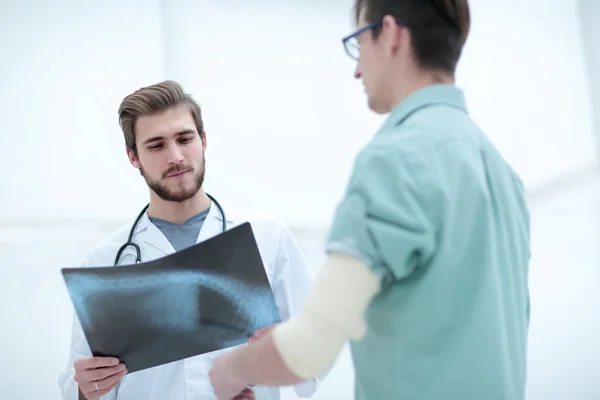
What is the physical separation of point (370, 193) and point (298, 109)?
1.95 metres

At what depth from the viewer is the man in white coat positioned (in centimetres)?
140

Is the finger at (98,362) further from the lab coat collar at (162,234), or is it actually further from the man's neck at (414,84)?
the man's neck at (414,84)

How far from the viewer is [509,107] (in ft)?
8.21

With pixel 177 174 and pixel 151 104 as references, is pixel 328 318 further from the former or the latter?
pixel 151 104

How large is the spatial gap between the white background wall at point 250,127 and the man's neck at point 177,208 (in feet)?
2.67

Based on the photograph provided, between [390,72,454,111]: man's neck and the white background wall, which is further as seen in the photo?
the white background wall

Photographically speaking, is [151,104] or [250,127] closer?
[151,104]

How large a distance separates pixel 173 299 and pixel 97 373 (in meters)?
0.25

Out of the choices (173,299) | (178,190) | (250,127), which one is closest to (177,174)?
(178,190)

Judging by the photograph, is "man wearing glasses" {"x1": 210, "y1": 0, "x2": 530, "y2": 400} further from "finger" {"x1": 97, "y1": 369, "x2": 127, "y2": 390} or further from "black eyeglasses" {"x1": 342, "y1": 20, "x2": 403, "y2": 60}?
"finger" {"x1": 97, "y1": 369, "x2": 127, "y2": 390}

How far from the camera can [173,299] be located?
1.09m

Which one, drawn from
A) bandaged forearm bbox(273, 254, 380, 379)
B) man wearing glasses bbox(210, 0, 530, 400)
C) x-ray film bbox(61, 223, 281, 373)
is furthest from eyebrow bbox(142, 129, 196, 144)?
bandaged forearm bbox(273, 254, 380, 379)

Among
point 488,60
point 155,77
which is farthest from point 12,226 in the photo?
point 488,60

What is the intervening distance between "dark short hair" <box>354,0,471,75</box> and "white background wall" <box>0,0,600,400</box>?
5.59 ft
